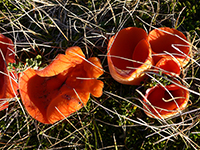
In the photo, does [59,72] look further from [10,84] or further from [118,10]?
[118,10]

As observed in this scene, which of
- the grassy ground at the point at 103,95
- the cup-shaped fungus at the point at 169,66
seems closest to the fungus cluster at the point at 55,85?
the grassy ground at the point at 103,95

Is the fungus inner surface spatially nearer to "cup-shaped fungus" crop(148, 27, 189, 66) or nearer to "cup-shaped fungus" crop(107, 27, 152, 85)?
"cup-shaped fungus" crop(107, 27, 152, 85)

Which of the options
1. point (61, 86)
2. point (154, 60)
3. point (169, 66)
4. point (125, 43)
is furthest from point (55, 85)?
point (169, 66)

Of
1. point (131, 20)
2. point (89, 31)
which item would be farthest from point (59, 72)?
A: point (131, 20)

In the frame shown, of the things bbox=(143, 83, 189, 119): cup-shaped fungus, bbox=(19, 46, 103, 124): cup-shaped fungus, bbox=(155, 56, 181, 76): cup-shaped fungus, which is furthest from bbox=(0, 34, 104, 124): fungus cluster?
bbox=(155, 56, 181, 76): cup-shaped fungus

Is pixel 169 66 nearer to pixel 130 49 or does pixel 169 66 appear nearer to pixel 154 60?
pixel 154 60
